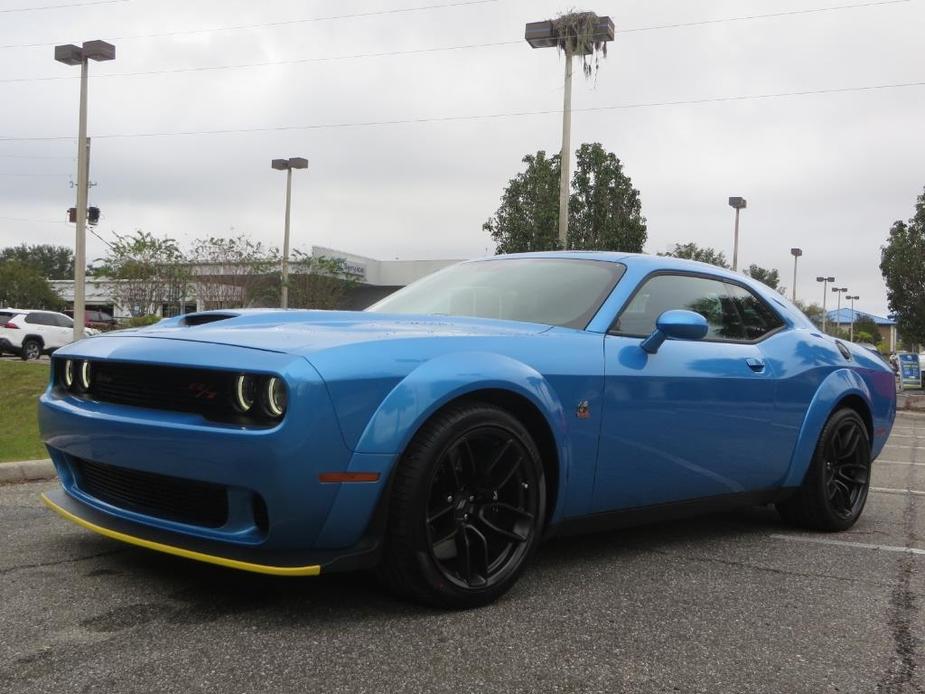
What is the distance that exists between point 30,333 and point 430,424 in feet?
83.1

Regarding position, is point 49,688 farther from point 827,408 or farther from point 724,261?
point 724,261

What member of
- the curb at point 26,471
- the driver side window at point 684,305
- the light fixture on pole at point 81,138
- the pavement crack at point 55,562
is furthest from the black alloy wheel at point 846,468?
the light fixture on pole at point 81,138

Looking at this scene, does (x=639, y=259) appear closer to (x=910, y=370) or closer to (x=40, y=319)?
(x=40, y=319)

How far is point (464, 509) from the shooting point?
2.96m

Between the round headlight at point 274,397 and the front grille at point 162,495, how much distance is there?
29 centimetres

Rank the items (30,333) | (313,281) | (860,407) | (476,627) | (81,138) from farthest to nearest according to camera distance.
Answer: (313,281), (30,333), (81,138), (860,407), (476,627)

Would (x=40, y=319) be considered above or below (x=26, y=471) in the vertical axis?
above

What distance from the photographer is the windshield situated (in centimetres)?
373

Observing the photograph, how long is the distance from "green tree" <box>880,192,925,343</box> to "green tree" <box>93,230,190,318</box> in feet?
73.3

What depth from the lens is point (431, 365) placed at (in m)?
2.86

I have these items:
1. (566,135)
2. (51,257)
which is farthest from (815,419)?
(51,257)

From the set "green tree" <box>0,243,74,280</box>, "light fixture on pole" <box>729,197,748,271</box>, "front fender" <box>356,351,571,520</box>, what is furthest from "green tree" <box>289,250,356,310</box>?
"green tree" <box>0,243,74,280</box>

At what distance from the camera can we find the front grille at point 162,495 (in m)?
2.76

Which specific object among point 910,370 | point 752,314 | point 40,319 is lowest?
point 910,370
